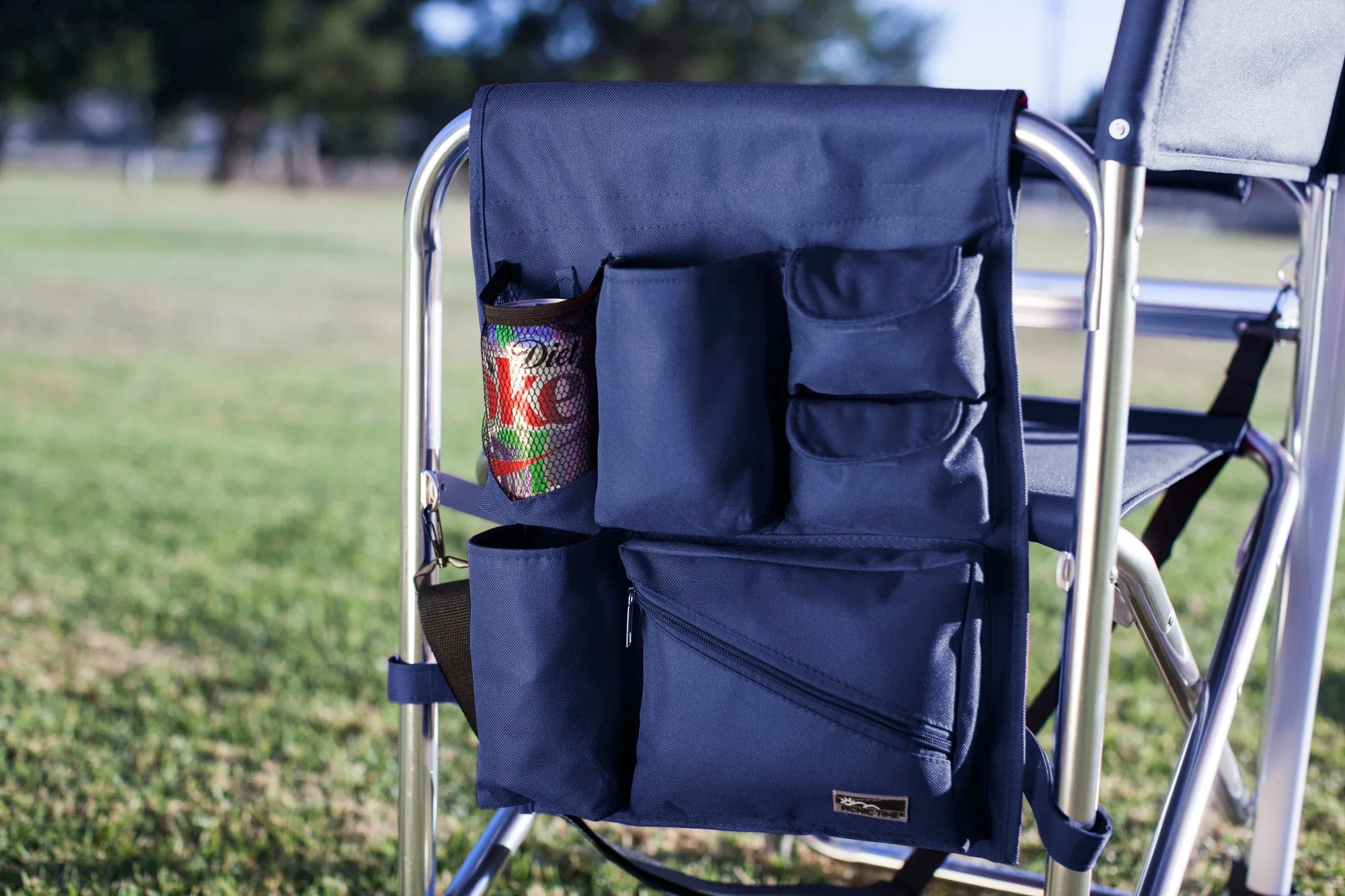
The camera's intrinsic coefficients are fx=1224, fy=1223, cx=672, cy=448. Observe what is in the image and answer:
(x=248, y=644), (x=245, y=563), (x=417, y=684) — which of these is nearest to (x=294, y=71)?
(x=245, y=563)

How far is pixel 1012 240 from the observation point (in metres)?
0.96

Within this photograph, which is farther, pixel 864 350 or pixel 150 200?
pixel 150 200

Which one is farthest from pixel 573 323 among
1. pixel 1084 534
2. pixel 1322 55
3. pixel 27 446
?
pixel 27 446

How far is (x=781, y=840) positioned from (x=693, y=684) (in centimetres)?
96

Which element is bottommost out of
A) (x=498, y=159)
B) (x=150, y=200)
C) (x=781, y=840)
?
(x=781, y=840)

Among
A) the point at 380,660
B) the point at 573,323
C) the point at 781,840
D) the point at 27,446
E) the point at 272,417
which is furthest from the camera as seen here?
the point at 272,417

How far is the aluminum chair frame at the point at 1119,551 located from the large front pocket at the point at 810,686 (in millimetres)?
100

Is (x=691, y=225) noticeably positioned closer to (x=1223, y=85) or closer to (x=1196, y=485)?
(x=1223, y=85)

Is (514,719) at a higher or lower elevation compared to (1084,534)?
lower

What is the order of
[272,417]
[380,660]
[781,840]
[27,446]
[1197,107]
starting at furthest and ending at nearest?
1. [272,417]
2. [27,446]
3. [380,660]
4. [781,840]
5. [1197,107]

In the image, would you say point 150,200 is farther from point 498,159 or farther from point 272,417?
point 498,159

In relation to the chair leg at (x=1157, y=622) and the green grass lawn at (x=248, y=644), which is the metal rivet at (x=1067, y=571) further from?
the green grass lawn at (x=248, y=644)

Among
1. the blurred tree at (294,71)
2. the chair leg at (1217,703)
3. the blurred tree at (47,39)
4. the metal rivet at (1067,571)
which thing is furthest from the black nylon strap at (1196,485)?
the blurred tree at (294,71)

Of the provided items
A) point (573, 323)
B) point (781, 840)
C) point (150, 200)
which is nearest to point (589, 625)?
point (573, 323)
